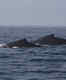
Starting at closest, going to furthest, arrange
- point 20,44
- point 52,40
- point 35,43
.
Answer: point 20,44 → point 35,43 → point 52,40

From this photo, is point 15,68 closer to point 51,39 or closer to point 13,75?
point 13,75

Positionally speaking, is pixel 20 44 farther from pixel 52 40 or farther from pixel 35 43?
pixel 52 40

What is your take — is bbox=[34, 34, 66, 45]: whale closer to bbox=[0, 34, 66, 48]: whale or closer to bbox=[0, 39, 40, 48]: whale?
bbox=[0, 34, 66, 48]: whale

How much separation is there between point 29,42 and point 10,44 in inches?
55.2

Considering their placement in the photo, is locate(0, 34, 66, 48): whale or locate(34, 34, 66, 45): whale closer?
locate(0, 34, 66, 48): whale

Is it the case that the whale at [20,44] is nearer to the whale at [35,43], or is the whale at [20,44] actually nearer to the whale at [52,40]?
the whale at [35,43]

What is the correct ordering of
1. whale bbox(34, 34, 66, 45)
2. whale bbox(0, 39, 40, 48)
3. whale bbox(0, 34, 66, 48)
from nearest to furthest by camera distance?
whale bbox(0, 39, 40, 48), whale bbox(0, 34, 66, 48), whale bbox(34, 34, 66, 45)

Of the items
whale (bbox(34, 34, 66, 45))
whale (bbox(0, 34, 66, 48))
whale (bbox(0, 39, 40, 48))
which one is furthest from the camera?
whale (bbox(34, 34, 66, 45))

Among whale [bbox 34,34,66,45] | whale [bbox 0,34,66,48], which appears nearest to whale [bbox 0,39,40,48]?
whale [bbox 0,34,66,48]

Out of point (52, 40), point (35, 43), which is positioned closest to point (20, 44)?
point (35, 43)

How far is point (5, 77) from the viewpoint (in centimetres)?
945

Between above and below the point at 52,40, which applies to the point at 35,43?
below

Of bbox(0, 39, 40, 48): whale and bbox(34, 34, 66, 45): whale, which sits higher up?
bbox(34, 34, 66, 45): whale

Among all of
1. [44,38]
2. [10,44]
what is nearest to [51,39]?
[44,38]
